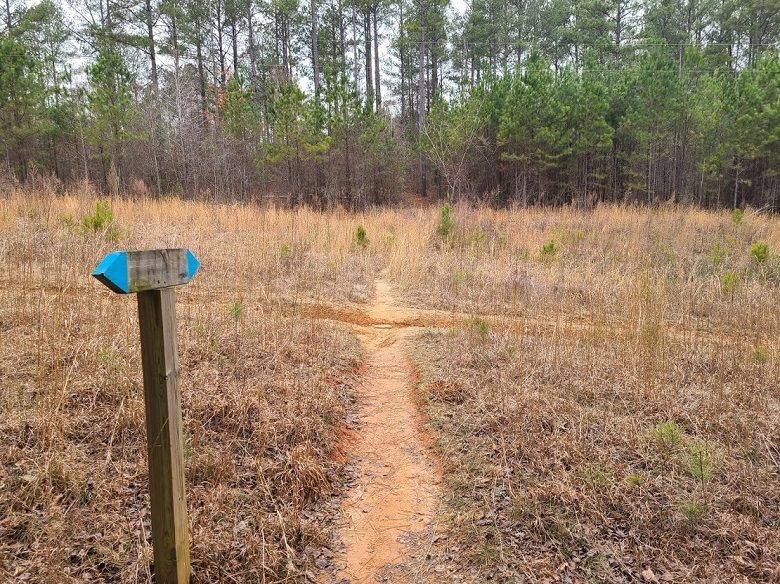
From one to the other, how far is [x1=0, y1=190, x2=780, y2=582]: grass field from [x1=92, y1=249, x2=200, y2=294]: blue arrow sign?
4.70 feet

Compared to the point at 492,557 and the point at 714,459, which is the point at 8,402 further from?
the point at 714,459

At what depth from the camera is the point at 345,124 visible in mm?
18625

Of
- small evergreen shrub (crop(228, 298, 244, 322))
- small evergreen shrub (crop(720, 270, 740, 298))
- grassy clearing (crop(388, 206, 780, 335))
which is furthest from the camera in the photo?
small evergreen shrub (crop(720, 270, 740, 298))

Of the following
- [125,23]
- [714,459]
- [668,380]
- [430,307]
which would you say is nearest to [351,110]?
[125,23]

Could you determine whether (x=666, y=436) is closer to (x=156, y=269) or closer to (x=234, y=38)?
(x=156, y=269)

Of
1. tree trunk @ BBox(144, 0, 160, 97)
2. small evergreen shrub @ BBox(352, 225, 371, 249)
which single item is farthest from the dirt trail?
tree trunk @ BBox(144, 0, 160, 97)

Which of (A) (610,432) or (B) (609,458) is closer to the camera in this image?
(B) (609,458)

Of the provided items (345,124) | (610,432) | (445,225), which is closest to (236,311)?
(610,432)

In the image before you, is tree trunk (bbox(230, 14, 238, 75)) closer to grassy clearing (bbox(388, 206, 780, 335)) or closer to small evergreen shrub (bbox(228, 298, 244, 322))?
grassy clearing (bbox(388, 206, 780, 335))

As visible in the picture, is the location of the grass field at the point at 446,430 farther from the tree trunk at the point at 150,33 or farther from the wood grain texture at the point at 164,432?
the tree trunk at the point at 150,33

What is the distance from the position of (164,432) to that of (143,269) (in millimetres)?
675

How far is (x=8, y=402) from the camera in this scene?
3049mm

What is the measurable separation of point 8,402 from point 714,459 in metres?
4.79

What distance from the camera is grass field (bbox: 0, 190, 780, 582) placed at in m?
2.50
